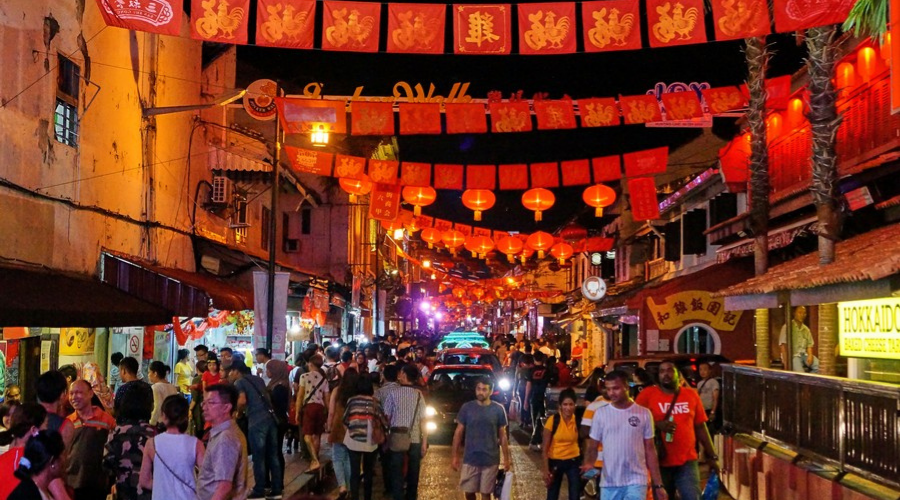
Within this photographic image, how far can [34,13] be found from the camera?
520 inches

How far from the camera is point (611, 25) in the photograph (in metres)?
12.5

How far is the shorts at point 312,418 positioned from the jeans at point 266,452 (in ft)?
6.43

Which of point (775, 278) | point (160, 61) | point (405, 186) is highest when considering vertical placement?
point (160, 61)

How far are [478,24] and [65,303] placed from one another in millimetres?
6777

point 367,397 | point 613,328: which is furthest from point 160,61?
point 613,328

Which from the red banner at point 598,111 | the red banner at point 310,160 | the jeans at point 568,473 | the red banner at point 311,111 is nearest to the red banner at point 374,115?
the red banner at point 311,111

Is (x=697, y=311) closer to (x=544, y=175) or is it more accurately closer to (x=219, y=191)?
(x=544, y=175)

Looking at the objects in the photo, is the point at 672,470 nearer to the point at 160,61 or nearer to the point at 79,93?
the point at 79,93

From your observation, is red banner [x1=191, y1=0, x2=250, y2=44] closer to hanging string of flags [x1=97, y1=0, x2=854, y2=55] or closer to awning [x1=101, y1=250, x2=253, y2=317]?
hanging string of flags [x1=97, y1=0, x2=854, y2=55]

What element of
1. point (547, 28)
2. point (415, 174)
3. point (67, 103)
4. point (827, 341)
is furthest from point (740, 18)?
point (415, 174)

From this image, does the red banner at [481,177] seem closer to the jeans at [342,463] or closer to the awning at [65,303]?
the awning at [65,303]

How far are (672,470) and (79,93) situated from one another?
36.0ft

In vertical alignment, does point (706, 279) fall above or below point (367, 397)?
above

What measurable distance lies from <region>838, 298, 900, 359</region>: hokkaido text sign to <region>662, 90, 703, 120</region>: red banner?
557cm
